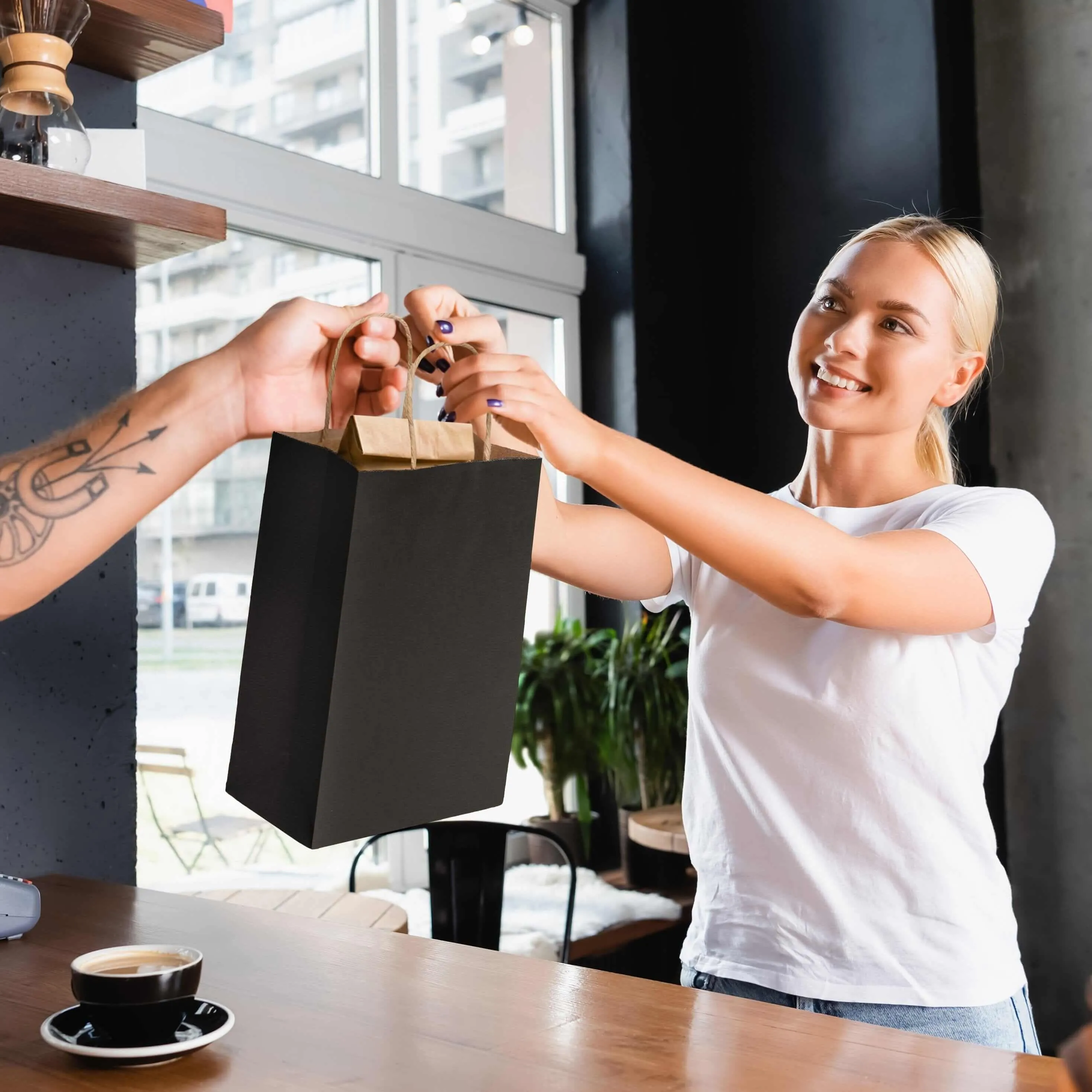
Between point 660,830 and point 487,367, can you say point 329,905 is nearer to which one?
point 660,830

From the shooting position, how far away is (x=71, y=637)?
1476mm

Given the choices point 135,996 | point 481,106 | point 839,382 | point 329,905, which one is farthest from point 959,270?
point 481,106

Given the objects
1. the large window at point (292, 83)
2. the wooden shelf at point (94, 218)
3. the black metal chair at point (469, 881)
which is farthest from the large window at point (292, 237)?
the wooden shelf at point (94, 218)

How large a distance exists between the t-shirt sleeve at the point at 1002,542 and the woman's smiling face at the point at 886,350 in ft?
0.49

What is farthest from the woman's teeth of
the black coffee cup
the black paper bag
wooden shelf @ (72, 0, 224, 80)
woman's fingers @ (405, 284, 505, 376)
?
the black coffee cup

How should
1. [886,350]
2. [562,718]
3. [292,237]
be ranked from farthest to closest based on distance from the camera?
[562,718]
[292,237]
[886,350]

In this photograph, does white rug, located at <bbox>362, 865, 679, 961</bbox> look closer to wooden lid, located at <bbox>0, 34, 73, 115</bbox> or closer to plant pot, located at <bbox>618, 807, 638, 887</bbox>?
plant pot, located at <bbox>618, 807, 638, 887</bbox>

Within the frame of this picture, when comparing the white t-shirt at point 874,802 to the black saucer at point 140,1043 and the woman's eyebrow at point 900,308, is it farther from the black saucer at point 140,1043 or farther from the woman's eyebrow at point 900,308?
the black saucer at point 140,1043

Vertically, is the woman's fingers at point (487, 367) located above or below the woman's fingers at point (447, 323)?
below

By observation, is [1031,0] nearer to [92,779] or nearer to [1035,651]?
[1035,651]

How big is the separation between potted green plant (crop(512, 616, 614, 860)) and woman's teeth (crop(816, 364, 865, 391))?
6.10ft

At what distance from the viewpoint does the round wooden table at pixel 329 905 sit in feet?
6.63

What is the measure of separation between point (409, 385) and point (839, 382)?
0.69 metres

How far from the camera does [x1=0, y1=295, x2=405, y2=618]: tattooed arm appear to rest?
1.01 m
